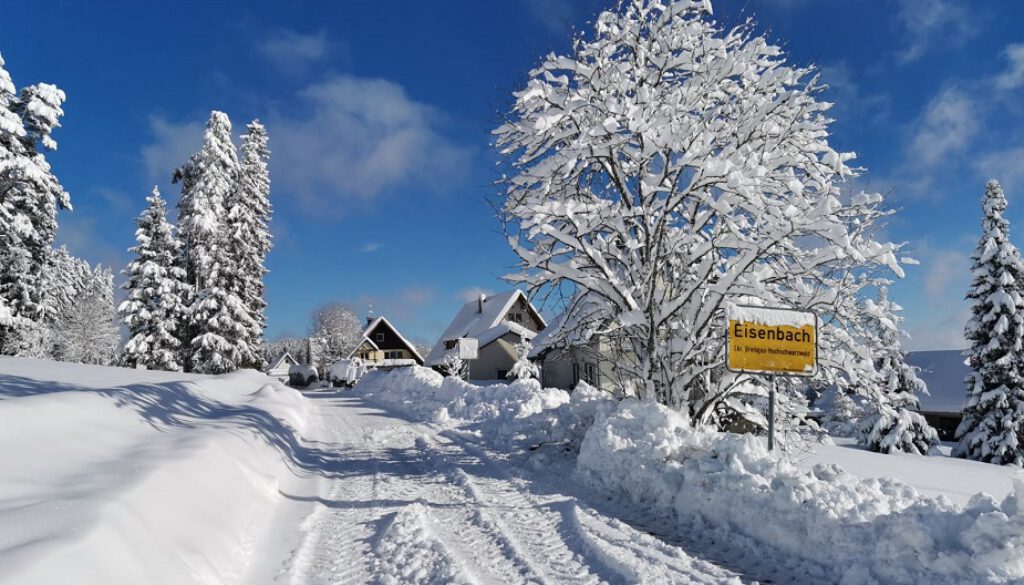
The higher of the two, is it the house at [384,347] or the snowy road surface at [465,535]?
the house at [384,347]

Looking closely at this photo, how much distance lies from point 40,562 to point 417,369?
28233 millimetres

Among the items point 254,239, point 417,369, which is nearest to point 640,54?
point 417,369

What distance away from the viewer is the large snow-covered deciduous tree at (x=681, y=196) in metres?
8.83

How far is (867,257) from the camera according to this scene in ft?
26.0

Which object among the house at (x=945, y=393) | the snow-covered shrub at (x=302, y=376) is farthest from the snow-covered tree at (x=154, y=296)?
the house at (x=945, y=393)

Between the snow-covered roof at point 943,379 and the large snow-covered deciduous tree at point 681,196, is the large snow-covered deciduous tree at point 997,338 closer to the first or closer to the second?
the snow-covered roof at point 943,379

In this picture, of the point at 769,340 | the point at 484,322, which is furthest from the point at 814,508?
the point at 484,322

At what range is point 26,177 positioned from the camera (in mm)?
20531

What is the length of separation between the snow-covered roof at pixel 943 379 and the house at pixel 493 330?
1069 inches

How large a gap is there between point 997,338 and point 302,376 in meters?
54.6

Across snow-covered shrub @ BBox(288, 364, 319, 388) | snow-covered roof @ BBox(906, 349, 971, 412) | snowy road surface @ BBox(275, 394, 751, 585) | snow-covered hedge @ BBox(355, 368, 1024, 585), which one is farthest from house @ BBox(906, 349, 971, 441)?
snow-covered shrub @ BBox(288, 364, 319, 388)

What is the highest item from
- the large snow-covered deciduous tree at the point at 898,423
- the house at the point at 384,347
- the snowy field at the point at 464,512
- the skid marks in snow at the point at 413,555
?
the house at the point at 384,347

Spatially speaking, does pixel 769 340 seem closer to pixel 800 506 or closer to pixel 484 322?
pixel 800 506

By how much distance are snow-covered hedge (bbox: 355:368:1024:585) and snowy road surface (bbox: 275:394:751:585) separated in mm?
833
